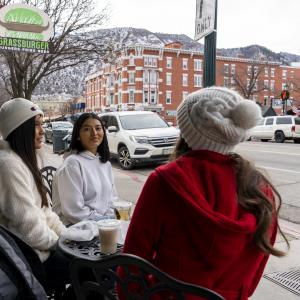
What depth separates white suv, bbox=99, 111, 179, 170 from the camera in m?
11.3

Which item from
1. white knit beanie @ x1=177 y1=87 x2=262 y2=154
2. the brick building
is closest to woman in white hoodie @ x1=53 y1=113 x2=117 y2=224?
white knit beanie @ x1=177 y1=87 x2=262 y2=154

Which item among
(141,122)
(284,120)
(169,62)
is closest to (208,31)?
(141,122)

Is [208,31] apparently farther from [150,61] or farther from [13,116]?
[150,61]

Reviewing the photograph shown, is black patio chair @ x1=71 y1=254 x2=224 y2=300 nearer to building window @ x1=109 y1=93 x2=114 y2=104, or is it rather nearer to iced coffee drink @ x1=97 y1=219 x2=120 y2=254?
iced coffee drink @ x1=97 y1=219 x2=120 y2=254

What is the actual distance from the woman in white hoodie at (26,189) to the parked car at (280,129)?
22526mm

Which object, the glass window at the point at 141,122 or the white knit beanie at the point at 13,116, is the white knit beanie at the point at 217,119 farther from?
the glass window at the point at 141,122

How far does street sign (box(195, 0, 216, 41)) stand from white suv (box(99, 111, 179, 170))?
Result: 297 inches

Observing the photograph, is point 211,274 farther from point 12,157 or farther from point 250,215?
point 12,157

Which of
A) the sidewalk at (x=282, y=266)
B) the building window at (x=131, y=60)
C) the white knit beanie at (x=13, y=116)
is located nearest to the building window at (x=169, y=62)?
the building window at (x=131, y=60)

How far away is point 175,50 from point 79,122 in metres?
68.6

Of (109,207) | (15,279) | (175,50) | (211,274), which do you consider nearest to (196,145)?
(211,274)

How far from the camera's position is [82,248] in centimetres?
216

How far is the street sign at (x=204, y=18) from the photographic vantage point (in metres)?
3.13

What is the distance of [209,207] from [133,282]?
1.32 feet
